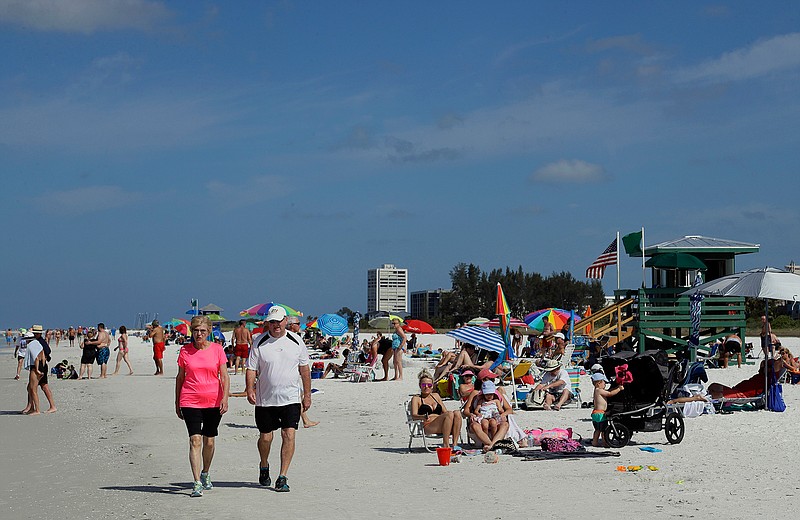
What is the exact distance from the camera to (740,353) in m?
24.5

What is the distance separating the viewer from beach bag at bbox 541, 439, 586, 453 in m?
10.2

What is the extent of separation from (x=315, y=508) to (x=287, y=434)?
0.75 meters

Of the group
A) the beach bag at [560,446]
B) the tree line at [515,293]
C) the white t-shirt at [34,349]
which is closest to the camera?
the beach bag at [560,446]

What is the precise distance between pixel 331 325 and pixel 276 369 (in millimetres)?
24512

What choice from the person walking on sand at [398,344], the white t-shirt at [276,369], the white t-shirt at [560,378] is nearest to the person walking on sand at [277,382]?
the white t-shirt at [276,369]

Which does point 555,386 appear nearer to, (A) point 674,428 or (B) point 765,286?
(B) point 765,286

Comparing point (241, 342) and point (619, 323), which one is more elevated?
point (619, 323)

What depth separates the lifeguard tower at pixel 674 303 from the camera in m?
24.7

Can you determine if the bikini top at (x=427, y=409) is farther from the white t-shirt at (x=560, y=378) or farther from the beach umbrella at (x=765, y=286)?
the beach umbrella at (x=765, y=286)

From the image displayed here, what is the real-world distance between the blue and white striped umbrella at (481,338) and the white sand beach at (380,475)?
180cm

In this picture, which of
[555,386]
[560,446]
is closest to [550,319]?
[555,386]

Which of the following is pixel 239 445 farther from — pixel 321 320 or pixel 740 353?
pixel 321 320

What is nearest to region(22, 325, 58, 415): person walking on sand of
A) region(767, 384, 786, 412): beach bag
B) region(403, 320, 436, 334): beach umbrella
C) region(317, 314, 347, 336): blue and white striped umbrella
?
region(767, 384, 786, 412): beach bag

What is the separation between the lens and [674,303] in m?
25.5
